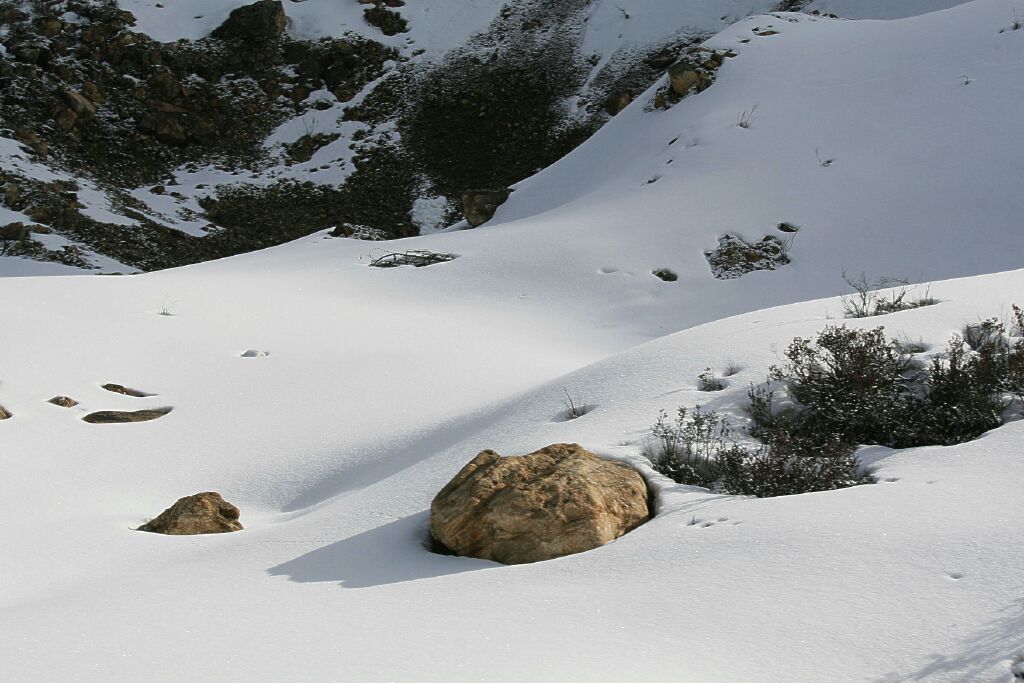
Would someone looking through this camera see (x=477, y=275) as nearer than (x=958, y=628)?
No

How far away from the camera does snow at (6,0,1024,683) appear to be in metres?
2.71

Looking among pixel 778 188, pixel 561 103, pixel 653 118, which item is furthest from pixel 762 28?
pixel 561 103

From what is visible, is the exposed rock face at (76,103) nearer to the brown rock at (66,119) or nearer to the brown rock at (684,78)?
the brown rock at (66,119)

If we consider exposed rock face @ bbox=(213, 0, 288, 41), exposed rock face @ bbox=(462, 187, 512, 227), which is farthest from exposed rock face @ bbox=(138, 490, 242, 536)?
exposed rock face @ bbox=(213, 0, 288, 41)

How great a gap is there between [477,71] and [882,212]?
16.6 metres

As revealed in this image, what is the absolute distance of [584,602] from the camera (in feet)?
9.96

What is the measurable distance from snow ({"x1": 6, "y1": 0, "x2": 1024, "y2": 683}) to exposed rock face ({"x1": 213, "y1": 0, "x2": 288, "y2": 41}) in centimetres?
1446

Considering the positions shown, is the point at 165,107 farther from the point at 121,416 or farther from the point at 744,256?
the point at 121,416

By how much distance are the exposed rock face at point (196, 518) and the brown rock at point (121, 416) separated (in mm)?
1920

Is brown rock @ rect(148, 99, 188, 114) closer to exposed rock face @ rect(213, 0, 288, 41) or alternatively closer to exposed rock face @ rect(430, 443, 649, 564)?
exposed rock face @ rect(213, 0, 288, 41)

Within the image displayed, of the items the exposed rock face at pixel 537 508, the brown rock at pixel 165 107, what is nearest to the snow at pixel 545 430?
the exposed rock face at pixel 537 508

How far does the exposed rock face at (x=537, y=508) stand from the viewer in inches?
145

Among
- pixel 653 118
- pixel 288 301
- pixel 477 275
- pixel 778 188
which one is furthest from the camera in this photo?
pixel 653 118

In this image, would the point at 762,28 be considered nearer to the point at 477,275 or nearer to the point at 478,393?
the point at 477,275
